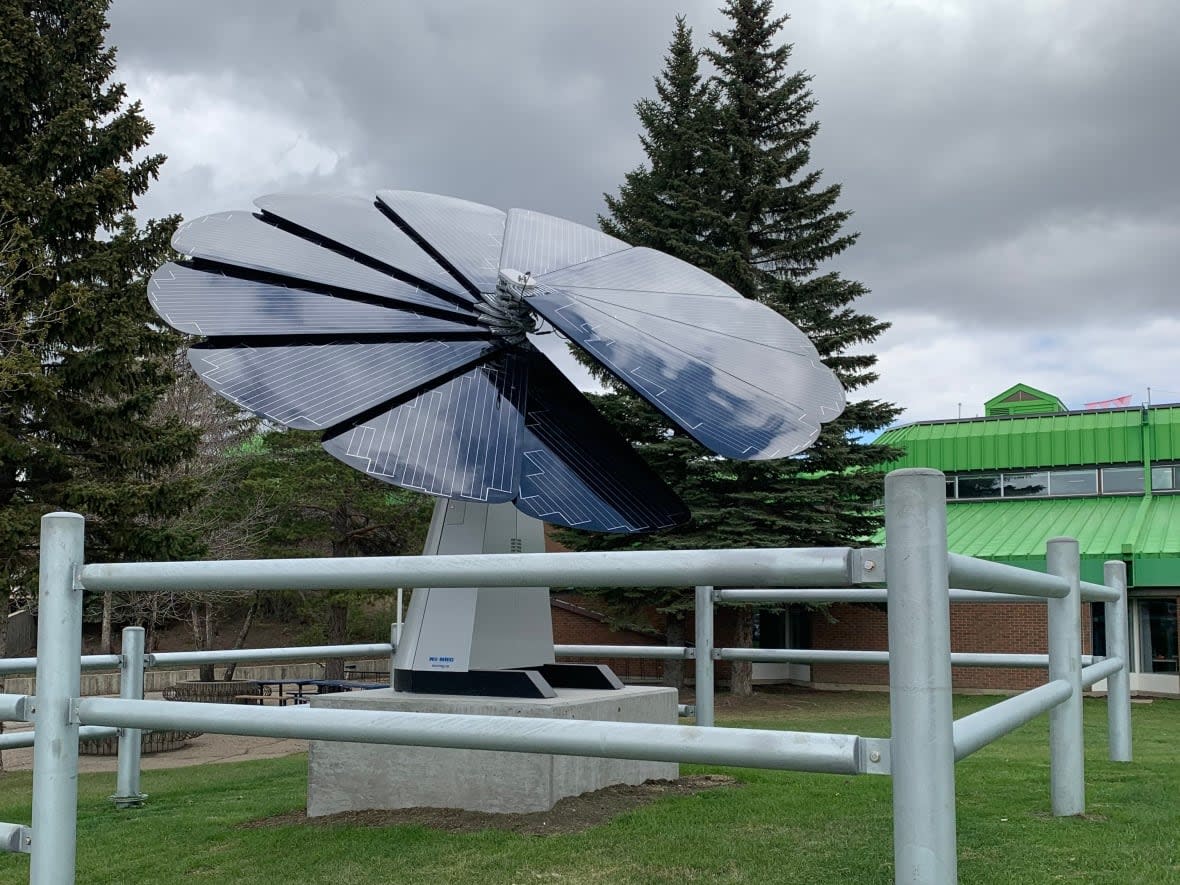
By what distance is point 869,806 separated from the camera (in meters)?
5.61

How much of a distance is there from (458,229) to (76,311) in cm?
1173

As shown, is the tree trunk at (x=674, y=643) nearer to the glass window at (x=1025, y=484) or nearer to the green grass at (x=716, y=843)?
the glass window at (x=1025, y=484)

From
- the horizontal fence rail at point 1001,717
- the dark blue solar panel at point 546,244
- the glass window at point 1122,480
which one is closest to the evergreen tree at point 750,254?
the glass window at point 1122,480

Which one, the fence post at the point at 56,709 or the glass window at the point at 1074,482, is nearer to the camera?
the fence post at the point at 56,709

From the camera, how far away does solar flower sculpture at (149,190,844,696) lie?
244 inches

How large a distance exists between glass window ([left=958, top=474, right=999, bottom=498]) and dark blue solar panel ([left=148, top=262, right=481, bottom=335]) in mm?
32346

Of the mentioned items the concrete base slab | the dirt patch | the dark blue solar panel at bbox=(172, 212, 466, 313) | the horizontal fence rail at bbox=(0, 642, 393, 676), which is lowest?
the dirt patch

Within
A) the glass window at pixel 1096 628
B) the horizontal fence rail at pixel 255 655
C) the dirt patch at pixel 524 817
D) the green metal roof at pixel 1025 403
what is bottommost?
the glass window at pixel 1096 628

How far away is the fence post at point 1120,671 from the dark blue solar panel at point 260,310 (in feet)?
14.0

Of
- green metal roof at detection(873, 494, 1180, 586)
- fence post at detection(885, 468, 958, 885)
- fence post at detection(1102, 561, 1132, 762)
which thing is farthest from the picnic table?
fence post at detection(885, 468, 958, 885)

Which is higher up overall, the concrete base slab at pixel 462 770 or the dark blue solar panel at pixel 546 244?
the dark blue solar panel at pixel 546 244

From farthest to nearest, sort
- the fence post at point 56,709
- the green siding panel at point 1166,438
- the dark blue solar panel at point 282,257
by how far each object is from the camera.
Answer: the green siding panel at point 1166,438 < the dark blue solar panel at point 282,257 < the fence post at point 56,709

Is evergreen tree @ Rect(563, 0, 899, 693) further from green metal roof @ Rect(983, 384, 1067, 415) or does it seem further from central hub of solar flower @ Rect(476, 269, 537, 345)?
central hub of solar flower @ Rect(476, 269, 537, 345)

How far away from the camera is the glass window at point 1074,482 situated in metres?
35.1
